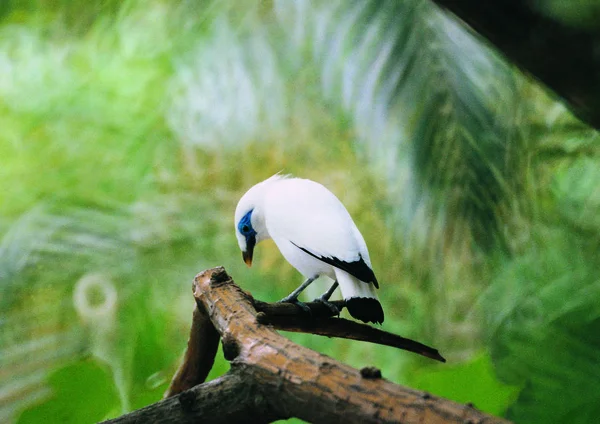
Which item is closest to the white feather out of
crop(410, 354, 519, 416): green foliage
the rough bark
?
crop(410, 354, 519, 416): green foliage

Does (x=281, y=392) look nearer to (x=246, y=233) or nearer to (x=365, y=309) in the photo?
(x=365, y=309)

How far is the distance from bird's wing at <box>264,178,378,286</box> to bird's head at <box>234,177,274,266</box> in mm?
27

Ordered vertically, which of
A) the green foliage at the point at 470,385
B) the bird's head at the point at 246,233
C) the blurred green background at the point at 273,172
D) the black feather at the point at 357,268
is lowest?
the green foliage at the point at 470,385

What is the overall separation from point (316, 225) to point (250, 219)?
0.16 m

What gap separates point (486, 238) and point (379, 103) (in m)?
0.42

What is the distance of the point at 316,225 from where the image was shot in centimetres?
106

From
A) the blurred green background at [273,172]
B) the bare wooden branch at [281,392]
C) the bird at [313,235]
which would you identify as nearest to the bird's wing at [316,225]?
the bird at [313,235]

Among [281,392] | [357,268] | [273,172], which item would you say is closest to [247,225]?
[357,268]

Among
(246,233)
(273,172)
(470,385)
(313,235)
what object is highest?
(273,172)

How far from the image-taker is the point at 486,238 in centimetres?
170

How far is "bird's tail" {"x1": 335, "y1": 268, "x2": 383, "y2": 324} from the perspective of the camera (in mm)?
995

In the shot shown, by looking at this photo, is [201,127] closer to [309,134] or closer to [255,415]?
[309,134]

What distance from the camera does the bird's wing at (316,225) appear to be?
1.01 m

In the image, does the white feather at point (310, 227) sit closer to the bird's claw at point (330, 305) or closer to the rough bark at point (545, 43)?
the bird's claw at point (330, 305)
